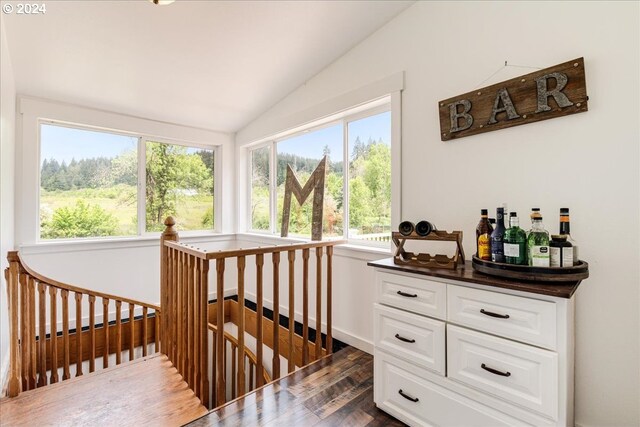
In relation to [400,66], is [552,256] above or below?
below

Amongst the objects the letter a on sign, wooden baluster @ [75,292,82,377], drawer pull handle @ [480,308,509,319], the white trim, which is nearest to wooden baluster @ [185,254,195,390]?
wooden baluster @ [75,292,82,377]

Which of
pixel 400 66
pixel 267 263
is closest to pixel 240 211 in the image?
pixel 267 263

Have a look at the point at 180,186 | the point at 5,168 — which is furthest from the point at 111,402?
the point at 180,186

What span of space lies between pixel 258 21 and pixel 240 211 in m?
2.58

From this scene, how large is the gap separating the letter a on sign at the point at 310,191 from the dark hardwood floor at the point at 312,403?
129cm

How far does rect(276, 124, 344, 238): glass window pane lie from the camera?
298 centimetres

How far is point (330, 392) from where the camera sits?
1914 mm

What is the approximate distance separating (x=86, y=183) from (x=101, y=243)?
68 cm

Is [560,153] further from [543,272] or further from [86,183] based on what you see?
[86,183]

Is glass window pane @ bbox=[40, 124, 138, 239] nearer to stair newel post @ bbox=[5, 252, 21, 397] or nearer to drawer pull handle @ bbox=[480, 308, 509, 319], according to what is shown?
stair newel post @ bbox=[5, 252, 21, 397]

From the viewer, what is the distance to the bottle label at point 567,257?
4.30 ft

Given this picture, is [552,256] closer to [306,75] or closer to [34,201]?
[306,75]

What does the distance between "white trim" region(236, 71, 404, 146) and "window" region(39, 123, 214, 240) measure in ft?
2.73

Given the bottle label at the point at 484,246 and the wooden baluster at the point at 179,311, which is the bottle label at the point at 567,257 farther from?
the wooden baluster at the point at 179,311
